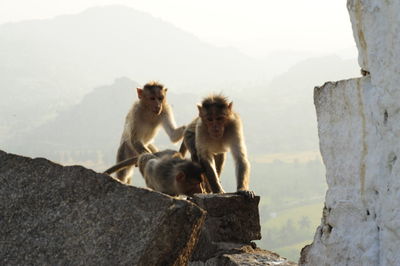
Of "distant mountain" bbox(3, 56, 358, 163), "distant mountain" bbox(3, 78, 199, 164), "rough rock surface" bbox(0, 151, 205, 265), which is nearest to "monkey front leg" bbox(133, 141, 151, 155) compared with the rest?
"rough rock surface" bbox(0, 151, 205, 265)

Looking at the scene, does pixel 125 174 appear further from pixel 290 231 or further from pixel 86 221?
pixel 290 231

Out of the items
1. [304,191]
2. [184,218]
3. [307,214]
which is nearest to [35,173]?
[184,218]

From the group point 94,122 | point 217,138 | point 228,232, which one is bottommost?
point 94,122

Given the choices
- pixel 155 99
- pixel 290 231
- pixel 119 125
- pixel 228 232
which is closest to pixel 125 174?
pixel 155 99

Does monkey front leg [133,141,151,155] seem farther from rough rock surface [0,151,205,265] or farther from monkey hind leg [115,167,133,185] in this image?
rough rock surface [0,151,205,265]

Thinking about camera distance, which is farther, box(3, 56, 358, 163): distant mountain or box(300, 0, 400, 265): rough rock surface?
box(3, 56, 358, 163): distant mountain

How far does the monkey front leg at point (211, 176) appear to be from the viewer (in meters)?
6.89

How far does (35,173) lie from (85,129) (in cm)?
18775

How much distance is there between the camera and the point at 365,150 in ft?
9.68

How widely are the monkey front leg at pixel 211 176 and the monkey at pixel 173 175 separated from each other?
0.08 metres

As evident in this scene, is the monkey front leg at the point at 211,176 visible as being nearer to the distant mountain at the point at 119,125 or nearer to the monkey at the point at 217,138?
the monkey at the point at 217,138

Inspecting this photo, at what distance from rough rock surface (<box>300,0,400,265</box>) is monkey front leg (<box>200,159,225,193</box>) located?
3568 millimetres

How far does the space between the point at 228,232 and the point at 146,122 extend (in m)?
4.37

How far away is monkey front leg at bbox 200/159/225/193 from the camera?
271 inches
